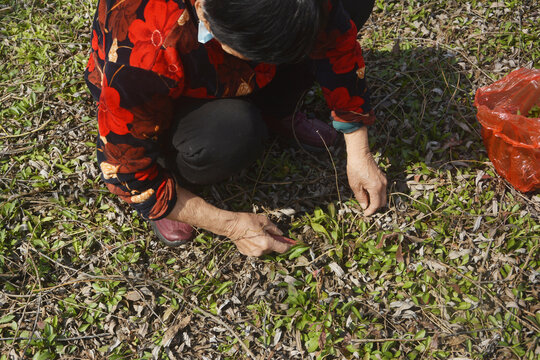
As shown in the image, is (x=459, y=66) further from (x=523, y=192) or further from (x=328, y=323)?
(x=328, y=323)

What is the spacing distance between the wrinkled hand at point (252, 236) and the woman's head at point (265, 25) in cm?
89

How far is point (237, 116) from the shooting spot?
174cm

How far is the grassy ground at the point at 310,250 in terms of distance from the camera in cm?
184

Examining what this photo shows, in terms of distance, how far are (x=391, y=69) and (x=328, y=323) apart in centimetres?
148

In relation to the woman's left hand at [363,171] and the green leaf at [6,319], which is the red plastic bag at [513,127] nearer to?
the woman's left hand at [363,171]

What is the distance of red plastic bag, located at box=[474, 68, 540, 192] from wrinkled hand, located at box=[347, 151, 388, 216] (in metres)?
0.57

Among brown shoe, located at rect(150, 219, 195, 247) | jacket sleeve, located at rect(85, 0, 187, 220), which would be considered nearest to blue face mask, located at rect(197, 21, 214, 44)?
jacket sleeve, located at rect(85, 0, 187, 220)

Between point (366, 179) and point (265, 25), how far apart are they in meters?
1.03

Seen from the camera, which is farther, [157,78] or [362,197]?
[362,197]

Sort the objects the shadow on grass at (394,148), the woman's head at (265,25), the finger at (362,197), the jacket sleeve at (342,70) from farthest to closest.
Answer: the shadow on grass at (394,148)
the finger at (362,197)
the jacket sleeve at (342,70)
the woman's head at (265,25)

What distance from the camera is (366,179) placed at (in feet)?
6.29

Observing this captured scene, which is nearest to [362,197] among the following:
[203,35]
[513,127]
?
[513,127]

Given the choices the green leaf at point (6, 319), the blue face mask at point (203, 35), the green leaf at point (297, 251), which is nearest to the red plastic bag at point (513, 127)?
the green leaf at point (297, 251)

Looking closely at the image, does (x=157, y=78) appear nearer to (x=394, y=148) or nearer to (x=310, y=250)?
(x=310, y=250)
